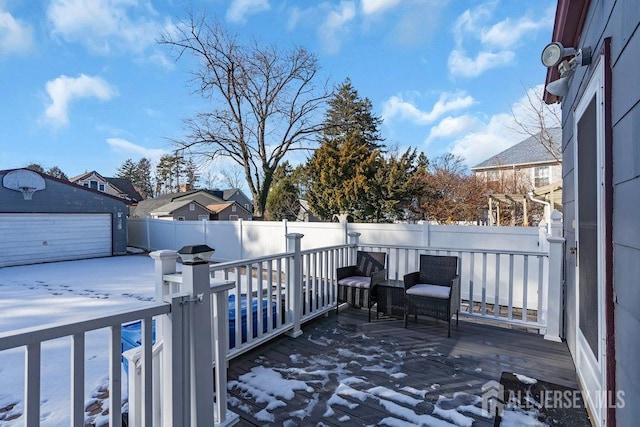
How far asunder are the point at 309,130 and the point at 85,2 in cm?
928

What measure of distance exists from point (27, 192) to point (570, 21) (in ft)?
49.0

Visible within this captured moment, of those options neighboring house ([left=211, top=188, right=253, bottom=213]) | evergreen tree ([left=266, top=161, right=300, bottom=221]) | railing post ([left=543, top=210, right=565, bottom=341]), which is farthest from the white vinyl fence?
neighboring house ([left=211, top=188, right=253, bottom=213])

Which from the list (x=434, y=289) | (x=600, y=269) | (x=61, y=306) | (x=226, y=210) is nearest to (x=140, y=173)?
(x=226, y=210)

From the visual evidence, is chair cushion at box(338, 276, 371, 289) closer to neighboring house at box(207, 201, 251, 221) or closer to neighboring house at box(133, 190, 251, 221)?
neighboring house at box(133, 190, 251, 221)

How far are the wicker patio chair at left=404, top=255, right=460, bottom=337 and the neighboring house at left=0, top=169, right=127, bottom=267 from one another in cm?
1338

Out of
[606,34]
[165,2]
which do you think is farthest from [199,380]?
[165,2]

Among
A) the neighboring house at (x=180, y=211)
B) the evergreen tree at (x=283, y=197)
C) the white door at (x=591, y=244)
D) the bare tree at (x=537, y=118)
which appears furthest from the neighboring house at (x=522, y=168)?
the neighboring house at (x=180, y=211)

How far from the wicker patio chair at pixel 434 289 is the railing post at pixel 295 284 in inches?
47.7

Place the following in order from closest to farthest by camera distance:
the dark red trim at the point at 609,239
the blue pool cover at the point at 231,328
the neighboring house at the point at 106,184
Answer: the dark red trim at the point at 609,239
the blue pool cover at the point at 231,328
the neighboring house at the point at 106,184

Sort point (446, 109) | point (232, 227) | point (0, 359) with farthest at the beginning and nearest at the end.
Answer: point (446, 109)
point (232, 227)
point (0, 359)

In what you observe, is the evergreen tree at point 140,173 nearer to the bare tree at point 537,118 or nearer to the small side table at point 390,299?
the bare tree at point 537,118

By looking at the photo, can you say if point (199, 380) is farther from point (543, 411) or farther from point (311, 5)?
point (311, 5)

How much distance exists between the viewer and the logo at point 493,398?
213 centimetres

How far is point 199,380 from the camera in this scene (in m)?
1.59
